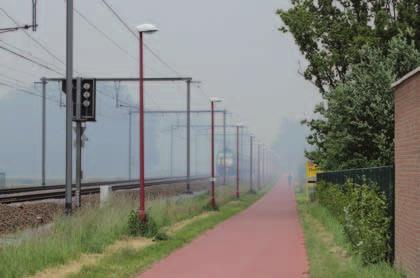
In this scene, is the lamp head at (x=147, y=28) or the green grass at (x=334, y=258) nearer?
the green grass at (x=334, y=258)

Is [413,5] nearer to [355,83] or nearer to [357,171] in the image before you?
[355,83]

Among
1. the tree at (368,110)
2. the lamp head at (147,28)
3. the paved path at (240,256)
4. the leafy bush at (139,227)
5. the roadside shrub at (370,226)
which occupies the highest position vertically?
the lamp head at (147,28)

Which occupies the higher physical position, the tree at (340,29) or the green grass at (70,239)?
the tree at (340,29)

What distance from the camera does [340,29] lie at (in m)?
37.3

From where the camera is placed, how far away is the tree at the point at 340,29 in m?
34.8

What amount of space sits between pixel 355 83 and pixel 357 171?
4.95 metres

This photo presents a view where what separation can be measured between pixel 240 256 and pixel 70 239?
3981mm

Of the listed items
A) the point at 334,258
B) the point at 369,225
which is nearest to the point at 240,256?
the point at 334,258

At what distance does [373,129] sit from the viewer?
75.7 feet

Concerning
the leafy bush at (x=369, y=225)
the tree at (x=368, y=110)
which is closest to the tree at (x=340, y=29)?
the tree at (x=368, y=110)

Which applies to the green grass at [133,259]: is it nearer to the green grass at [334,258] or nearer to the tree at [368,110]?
the green grass at [334,258]

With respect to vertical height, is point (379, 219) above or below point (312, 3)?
below

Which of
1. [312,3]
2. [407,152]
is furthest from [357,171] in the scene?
[312,3]

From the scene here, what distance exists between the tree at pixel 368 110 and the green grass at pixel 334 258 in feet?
→ 7.90
